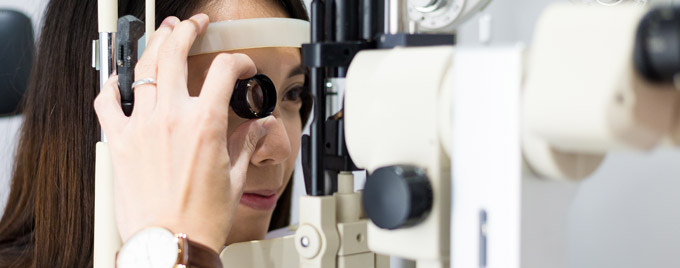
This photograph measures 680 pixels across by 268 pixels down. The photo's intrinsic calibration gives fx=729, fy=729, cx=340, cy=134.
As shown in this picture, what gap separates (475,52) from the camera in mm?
508

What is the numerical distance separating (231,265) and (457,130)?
504mm

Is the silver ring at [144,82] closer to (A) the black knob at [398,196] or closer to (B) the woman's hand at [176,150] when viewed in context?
(B) the woman's hand at [176,150]

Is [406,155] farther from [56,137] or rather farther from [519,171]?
[56,137]

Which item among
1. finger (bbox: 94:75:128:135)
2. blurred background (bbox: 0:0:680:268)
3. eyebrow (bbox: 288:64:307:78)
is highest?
eyebrow (bbox: 288:64:307:78)

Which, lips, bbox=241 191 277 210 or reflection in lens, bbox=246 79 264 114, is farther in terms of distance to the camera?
lips, bbox=241 191 277 210

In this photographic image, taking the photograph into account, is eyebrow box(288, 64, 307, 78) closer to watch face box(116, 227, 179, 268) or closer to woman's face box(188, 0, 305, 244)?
woman's face box(188, 0, 305, 244)

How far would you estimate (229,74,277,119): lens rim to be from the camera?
0.85 meters

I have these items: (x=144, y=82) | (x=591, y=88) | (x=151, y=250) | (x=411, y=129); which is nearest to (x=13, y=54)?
(x=144, y=82)

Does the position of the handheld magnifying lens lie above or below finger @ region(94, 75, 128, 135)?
above

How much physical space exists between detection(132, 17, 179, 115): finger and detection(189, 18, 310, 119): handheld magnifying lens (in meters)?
0.06

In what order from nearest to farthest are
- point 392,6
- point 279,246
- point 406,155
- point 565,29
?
point 565,29 < point 406,155 < point 392,6 < point 279,246

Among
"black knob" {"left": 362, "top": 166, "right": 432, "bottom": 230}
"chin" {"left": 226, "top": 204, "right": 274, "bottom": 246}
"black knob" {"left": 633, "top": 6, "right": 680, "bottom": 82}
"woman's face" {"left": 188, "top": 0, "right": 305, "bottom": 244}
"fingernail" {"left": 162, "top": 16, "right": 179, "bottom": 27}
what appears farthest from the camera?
"chin" {"left": 226, "top": 204, "right": 274, "bottom": 246}

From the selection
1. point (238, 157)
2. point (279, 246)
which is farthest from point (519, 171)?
point (279, 246)

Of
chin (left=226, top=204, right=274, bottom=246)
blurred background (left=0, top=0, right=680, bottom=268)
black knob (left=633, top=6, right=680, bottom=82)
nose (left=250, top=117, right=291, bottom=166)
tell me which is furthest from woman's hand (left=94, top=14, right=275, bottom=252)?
blurred background (left=0, top=0, right=680, bottom=268)
